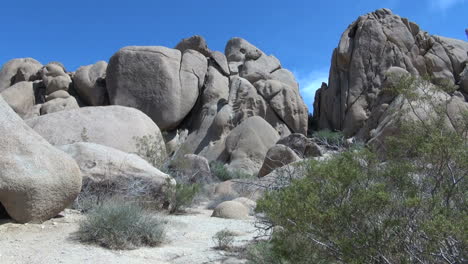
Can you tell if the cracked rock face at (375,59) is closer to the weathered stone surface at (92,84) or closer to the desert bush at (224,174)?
the desert bush at (224,174)

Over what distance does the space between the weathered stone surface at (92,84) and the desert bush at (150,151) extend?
1359 centimetres

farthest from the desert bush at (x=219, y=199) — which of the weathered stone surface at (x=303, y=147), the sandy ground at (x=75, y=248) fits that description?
the weathered stone surface at (x=303, y=147)

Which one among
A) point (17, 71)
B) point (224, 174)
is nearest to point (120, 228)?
point (224, 174)

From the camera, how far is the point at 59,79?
91.8 ft

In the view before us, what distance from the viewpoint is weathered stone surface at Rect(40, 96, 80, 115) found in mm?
25859

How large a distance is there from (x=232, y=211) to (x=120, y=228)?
3.99m

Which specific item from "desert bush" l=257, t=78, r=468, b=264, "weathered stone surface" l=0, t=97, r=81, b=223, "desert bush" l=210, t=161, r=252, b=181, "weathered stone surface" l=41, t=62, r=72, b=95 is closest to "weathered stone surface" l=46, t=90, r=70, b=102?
"weathered stone surface" l=41, t=62, r=72, b=95

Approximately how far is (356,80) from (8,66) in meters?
20.7

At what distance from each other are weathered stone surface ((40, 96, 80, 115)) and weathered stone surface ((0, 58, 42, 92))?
13.6ft

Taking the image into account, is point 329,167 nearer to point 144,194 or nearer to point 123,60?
point 144,194

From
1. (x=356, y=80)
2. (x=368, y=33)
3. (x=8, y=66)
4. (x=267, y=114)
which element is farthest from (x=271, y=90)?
(x=8, y=66)

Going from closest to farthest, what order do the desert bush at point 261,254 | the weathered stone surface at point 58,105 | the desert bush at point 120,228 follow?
the desert bush at point 261,254, the desert bush at point 120,228, the weathered stone surface at point 58,105

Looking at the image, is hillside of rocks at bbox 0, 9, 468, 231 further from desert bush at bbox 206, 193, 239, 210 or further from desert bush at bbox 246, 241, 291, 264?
desert bush at bbox 246, 241, 291, 264

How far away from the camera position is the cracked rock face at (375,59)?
2852 cm
